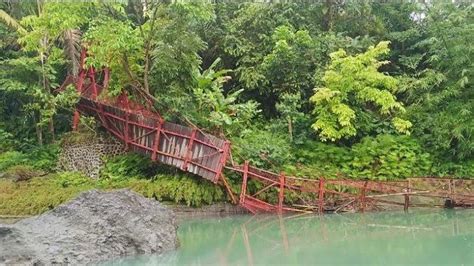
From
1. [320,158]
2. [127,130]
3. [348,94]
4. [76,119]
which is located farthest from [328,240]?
[76,119]

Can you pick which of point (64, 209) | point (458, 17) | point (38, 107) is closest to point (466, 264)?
point (64, 209)

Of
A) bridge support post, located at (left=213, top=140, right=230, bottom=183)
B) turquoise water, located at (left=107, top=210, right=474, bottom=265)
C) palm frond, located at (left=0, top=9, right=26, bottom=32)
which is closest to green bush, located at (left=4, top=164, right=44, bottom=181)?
palm frond, located at (left=0, top=9, right=26, bottom=32)

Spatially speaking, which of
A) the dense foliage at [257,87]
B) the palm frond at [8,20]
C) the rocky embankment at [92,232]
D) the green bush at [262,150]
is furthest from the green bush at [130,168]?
the palm frond at [8,20]

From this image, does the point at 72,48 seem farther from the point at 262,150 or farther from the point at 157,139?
the point at 262,150

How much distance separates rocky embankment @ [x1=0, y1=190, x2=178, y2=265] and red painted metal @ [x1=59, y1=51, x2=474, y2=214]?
351cm

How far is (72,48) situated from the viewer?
1667 centimetres

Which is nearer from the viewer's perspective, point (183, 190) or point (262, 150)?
point (183, 190)

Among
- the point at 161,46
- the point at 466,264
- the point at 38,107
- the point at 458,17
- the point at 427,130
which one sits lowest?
the point at 466,264

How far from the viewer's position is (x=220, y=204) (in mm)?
13305

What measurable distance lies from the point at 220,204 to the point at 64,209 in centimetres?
499

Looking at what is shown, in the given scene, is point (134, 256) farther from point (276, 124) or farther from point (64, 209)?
point (276, 124)

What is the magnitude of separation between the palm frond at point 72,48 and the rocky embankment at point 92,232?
8.25 m

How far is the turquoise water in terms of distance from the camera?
8.10m

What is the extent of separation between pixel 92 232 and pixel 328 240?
4139 mm
